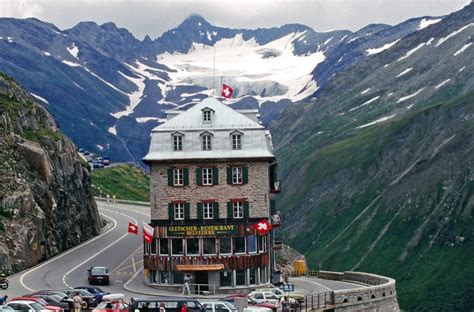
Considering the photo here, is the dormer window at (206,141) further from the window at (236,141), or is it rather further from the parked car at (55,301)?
the parked car at (55,301)

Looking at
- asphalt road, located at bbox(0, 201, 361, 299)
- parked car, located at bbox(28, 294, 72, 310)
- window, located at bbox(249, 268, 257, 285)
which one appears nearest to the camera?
parked car, located at bbox(28, 294, 72, 310)

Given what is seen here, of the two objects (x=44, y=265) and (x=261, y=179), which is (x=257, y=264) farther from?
(x=44, y=265)

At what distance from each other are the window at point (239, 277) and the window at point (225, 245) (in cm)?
216

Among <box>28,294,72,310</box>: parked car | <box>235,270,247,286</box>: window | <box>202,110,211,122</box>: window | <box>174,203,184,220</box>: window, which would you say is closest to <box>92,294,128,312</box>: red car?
<box>28,294,72,310</box>: parked car

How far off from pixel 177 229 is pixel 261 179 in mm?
9473

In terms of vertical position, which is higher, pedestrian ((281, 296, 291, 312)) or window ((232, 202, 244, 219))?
window ((232, 202, 244, 219))

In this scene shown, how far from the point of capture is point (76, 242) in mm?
129625

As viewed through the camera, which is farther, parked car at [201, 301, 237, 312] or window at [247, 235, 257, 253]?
window at [247, 235, 257, 253]

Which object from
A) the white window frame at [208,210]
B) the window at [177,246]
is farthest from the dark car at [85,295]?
the white window frame at [208,210]

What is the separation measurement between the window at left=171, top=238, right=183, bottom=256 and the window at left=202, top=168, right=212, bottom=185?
238 inches

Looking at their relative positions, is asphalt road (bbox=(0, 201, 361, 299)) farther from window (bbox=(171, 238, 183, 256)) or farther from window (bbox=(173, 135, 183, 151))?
window (bbox=(173, 135, 183, 151))

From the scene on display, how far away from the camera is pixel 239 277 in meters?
94.9

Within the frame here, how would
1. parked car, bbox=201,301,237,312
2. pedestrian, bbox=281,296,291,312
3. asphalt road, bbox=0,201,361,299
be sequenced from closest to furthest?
parked car, bbox=201,301,237,312 < pedestrian, bbox=281,296,291,312 < asphalt road, bbox=0,201,361,299

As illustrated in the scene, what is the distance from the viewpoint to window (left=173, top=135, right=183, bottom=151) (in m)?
97.4
